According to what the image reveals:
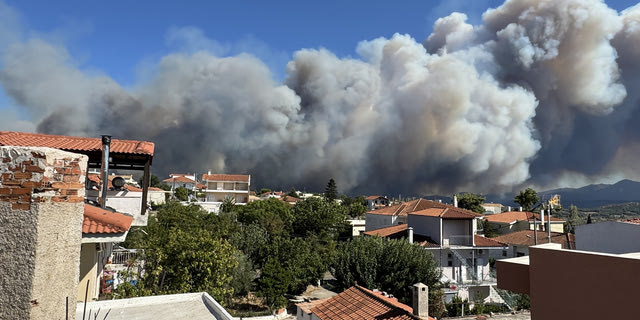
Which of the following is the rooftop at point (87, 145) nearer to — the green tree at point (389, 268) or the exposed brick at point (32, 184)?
the exposed brick at point (32, 184)

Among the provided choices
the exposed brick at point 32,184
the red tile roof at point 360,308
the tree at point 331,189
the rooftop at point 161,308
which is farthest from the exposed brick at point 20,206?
the tree at point 331,189

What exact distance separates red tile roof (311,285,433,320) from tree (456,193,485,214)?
58.5 m

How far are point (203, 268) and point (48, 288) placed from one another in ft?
41.7

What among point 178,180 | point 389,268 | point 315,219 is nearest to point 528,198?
point 315,219

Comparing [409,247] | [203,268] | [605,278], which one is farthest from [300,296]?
[605,278]

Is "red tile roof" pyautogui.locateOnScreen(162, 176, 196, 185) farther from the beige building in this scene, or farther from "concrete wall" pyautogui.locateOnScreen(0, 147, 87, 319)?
"concrete wall" pyautogui.locateOnScreen(0, 147, 87, 319)

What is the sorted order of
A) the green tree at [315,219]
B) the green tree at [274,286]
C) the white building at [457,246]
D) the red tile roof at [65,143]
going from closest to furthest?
the red tile roof at [65,143]
the green tree at [274,286]
the white building at [457,246]
the green tree at [315,219]

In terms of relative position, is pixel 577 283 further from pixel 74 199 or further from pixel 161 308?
pixel 161 308

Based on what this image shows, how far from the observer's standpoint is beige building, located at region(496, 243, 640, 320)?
163 inches

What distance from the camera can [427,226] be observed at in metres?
37.0

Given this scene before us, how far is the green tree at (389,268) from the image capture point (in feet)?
89.0

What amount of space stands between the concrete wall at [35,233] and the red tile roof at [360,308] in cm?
1567

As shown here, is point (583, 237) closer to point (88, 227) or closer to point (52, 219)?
point (52, 219)

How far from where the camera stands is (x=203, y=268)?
15.0m
